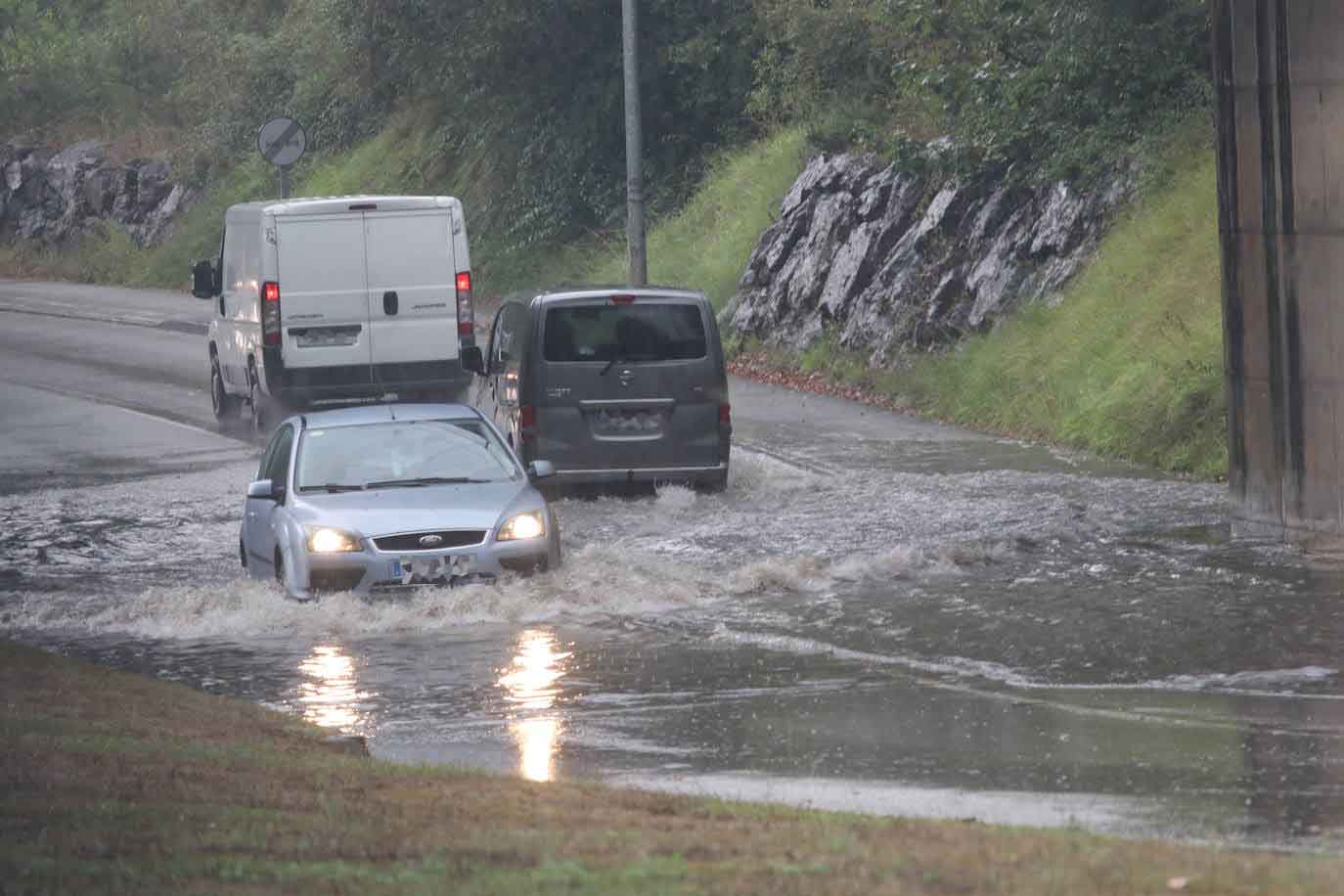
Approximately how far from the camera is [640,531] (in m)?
17.8

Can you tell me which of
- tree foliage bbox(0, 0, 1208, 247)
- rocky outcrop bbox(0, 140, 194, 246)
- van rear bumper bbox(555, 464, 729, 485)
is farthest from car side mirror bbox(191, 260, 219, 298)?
rocky outcrop bbox(0, 140, 194, 246)

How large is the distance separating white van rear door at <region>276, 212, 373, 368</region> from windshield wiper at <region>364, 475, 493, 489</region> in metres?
8.52

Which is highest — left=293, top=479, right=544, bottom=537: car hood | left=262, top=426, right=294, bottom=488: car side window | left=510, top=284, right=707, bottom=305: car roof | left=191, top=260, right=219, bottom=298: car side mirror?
left=191, top=260, right=219, bottom=298: car side mirror

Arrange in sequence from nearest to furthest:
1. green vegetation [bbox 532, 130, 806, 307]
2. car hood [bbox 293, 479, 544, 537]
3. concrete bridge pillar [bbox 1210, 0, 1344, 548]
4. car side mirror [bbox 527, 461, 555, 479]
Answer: car hood [bbox 293, 479, 544, 537], car side mirror [bbox 527, 461, 555, 479], concrete bridge pillar [bbox 1210, 0, 1344, 548], green vegetation [bbox 532, 130, 806, 307]

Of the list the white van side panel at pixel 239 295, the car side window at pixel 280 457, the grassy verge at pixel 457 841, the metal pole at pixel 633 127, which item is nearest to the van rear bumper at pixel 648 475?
the car side window at pixel 280 457

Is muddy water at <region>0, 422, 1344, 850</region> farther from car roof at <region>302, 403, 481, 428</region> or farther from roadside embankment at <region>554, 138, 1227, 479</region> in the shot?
car roof at <region>302, 403, 481, 428</region>

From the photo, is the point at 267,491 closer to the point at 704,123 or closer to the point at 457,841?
the point at 457,841

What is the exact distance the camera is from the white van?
23.1 meters

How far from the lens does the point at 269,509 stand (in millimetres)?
15125

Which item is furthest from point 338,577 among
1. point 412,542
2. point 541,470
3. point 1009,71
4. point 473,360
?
point 1009,71

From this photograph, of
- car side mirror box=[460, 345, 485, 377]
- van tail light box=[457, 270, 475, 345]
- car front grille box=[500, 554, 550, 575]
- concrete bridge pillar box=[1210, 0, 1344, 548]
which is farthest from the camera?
van tail light box=[457, 270, 475, 345]

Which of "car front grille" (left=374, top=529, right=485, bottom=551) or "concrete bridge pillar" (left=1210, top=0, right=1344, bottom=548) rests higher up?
"concrete bridge pillar" (left=1210, top=0, right=1344, bottom=548)

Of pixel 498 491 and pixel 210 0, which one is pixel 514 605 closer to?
pixel 498 491

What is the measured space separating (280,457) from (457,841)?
9122 mm
